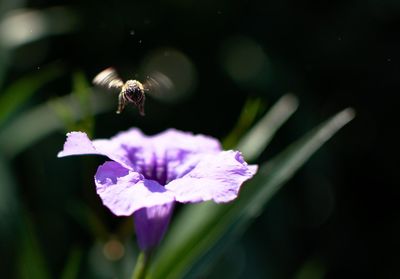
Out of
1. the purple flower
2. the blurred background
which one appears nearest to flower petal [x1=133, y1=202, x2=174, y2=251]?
the purple flower

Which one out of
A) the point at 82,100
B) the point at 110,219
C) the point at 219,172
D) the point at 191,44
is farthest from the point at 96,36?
the point at 219,172

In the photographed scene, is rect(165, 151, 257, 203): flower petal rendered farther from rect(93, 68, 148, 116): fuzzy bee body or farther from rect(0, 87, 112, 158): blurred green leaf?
rect(0, 87, 112, 158): blurred green leaf

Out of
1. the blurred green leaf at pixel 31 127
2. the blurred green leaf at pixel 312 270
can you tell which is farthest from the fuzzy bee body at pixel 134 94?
the blurred green leaf at pixel 312 270

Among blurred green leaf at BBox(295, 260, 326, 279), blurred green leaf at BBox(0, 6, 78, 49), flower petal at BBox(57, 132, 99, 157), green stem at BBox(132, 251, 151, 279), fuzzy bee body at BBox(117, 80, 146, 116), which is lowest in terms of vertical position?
blurred green leaf at BBox(295, 260, 326, 279)

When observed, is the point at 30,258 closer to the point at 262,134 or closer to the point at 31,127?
the point at 262,134

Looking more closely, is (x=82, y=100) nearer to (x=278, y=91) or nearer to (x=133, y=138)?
(x=133, y=138)

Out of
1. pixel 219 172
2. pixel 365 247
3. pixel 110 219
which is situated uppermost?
pixel 219 172

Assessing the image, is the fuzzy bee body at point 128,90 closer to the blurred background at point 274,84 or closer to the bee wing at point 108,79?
the bee wing at point 108,79
